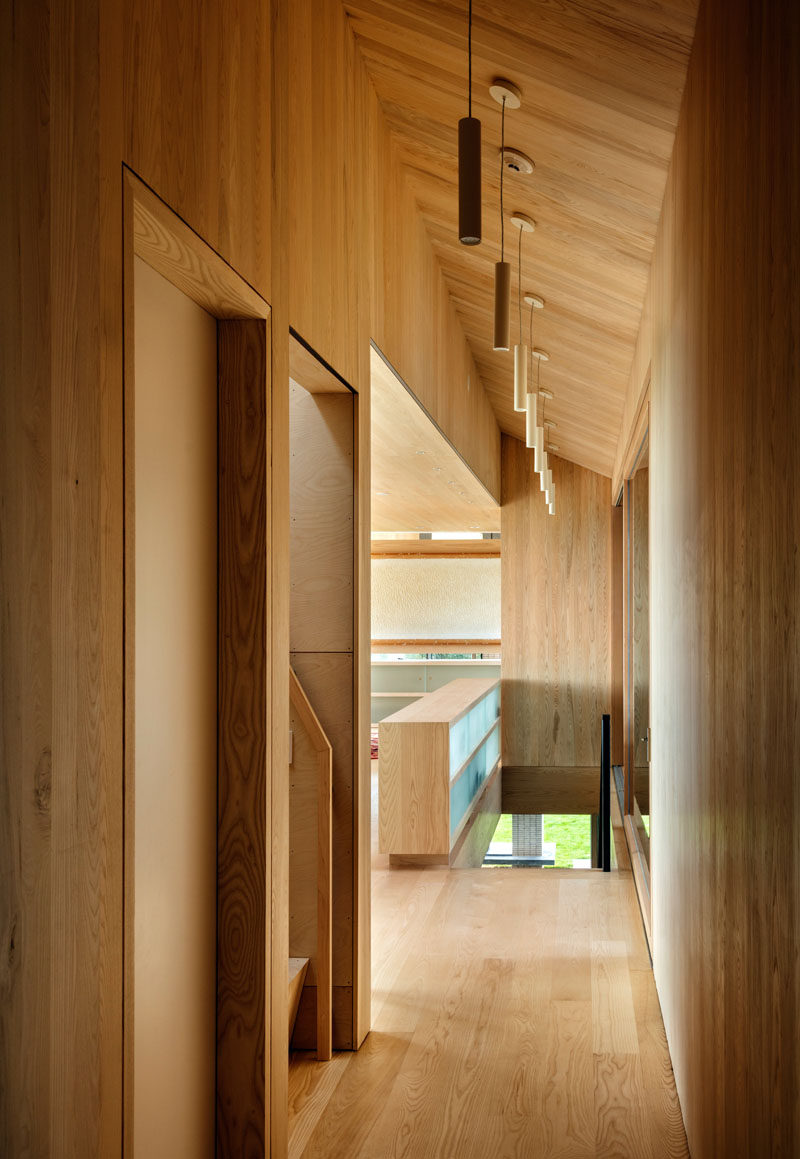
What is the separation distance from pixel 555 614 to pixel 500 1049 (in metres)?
7.51

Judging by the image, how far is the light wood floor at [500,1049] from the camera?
9.48 ft

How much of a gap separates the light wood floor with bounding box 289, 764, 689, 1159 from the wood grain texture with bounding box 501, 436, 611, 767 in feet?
17.6

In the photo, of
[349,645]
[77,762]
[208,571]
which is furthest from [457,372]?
[77,762]

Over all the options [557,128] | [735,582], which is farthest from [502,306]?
[735,582]

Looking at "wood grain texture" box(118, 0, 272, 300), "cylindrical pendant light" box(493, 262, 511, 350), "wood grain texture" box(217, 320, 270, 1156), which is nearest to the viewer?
"wood grain texture" box(118, 0, 272, 300)

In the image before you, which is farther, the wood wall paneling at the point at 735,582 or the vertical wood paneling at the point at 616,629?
the vertical wood paneling at the point at 616,629

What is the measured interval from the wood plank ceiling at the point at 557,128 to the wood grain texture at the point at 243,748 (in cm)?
110

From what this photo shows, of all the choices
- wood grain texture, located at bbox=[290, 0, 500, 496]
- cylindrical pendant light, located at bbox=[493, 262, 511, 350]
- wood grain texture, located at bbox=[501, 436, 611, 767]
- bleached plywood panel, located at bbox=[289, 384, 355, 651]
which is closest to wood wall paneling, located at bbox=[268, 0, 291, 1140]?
wood grain texture, located at bbox=[290, 0, 500, 496]

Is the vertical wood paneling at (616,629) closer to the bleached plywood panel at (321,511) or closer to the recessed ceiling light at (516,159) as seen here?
the recessed ceiling light at (516,159)

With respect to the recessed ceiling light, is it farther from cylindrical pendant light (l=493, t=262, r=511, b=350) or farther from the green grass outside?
the green grass outside

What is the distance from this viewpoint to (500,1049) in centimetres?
350

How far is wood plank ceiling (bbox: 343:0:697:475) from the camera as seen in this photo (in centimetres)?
257

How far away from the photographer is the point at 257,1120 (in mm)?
2432

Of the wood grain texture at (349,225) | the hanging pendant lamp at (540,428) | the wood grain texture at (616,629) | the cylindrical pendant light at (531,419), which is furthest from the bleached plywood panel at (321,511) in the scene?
the wood grain texture at (616,629)
